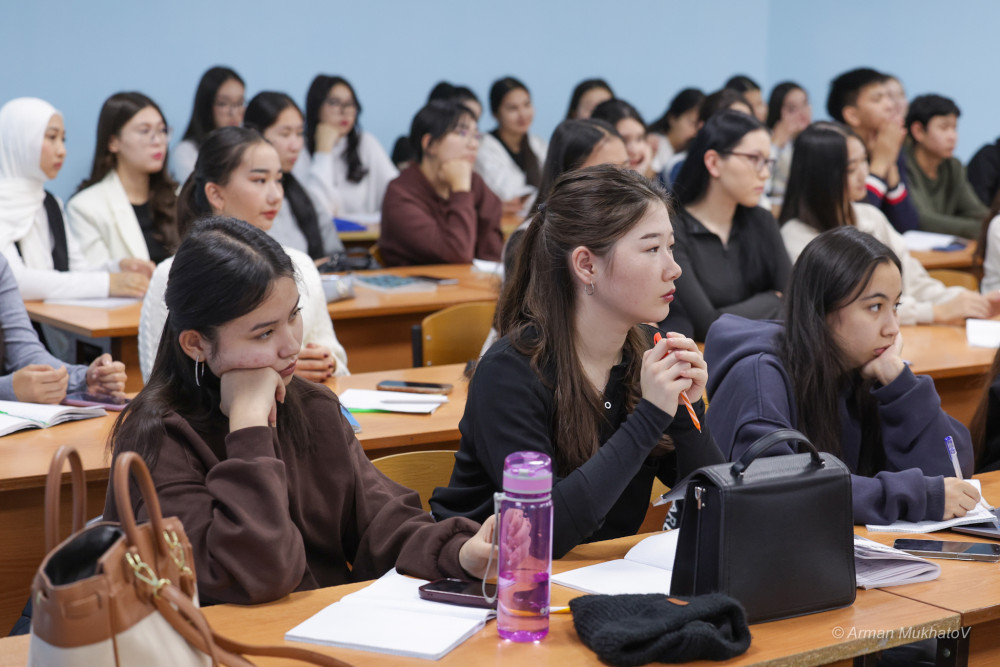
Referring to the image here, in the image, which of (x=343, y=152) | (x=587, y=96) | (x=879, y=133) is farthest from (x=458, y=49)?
(x=879, y=133)

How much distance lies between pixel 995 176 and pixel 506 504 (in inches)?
262

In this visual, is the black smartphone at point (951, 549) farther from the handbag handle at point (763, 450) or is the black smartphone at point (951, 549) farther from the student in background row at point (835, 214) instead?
the student in background row at point (835, 214)

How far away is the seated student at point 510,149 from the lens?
7.23 m

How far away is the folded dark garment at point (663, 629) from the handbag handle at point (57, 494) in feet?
2.02

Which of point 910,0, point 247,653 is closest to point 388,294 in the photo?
point 247,653

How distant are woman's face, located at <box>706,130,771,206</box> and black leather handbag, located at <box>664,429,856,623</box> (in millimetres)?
2215

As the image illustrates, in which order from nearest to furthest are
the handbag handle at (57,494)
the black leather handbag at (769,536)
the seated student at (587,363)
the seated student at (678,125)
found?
1. the handbag handle at (57,494)
2. the black leather handbag at (769,536)
3. the seated student at (587,363)
4. the seated student at (678,125)

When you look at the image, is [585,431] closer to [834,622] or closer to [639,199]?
[639,199]

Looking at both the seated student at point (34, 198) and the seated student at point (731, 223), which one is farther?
the seated student at point (34, 198)

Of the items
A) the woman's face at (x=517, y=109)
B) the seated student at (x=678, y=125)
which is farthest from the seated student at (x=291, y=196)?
the seated student at (x=678, y=125)

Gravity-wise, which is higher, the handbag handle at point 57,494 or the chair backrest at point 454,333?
the handbag handle at point 57,494

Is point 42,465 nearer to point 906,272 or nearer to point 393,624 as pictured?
point 393,624

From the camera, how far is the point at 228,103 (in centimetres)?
626

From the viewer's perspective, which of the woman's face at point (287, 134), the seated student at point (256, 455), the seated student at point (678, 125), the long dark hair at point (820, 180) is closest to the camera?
the seated student at point (256, 455)
